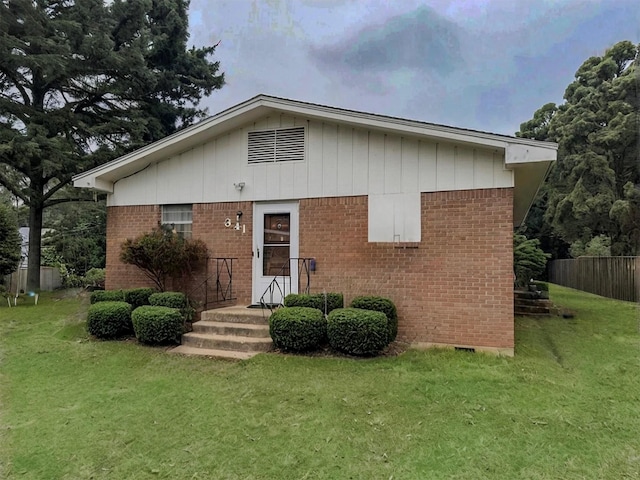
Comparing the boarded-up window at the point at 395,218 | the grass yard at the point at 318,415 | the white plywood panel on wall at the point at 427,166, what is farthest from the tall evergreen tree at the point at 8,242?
the white plywood panel on wall at the point at 427,166

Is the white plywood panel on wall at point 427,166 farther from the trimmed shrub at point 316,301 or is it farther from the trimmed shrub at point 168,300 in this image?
the trimmed shrub at point 168,300

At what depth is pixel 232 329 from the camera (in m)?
6.41

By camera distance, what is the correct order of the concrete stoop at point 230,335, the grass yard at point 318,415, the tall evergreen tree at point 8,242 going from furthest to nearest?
the tall evergreen tree at point 8,242 < the concrete stoop at point 230,335 < the grass yard at point 318,415

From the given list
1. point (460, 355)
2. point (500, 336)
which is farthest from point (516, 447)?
point (500, 336)

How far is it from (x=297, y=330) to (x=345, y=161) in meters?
3.26

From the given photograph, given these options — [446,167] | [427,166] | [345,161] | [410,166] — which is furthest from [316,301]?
[446,167]

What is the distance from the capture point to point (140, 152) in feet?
25.8

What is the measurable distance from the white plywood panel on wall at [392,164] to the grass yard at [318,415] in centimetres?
286

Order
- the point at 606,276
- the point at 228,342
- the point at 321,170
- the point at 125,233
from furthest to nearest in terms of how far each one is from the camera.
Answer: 1. the point at 606,276
2. the point at 125,233
3. the point at 321,170
4. the point at 228,342

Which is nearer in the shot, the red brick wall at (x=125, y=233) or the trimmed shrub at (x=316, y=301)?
the trimmed shrub at (x=316, y=301)

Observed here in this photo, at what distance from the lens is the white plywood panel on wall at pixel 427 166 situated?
651 cm

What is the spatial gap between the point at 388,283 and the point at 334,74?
1673 cm

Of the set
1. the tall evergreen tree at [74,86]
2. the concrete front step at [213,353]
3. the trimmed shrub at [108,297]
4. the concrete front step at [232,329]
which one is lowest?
the concrete front step at [213,353]

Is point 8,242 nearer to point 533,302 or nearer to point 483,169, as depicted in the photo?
point 483,169
